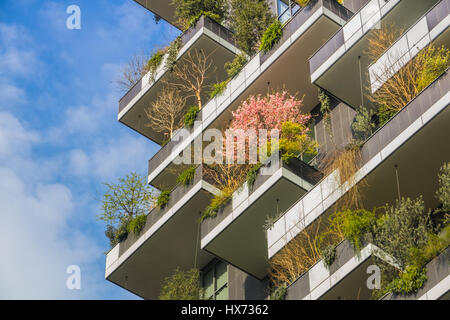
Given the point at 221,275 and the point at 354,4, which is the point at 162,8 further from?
the point at 221,275

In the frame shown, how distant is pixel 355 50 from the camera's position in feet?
79.4

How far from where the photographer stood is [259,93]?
27.4 meters

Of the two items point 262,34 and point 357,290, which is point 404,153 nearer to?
point 357,290

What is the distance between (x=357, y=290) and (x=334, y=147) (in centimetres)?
573

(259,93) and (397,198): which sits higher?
(259,93)

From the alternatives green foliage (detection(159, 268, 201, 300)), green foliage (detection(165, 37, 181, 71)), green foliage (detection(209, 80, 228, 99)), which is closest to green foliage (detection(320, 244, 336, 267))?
green foliage (detection(159, 268, 201, 300))

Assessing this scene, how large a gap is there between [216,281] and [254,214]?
14.8 feet

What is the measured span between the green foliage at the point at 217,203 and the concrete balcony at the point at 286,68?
138 inches

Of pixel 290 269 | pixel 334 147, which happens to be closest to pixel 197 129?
pixel 334 147

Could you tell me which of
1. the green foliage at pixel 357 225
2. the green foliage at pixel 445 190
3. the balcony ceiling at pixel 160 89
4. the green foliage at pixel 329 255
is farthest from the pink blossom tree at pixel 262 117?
the green foliage at pixel 445 190

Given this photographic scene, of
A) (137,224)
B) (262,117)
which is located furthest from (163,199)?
(262,117)

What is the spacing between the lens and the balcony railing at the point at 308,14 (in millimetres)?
26172

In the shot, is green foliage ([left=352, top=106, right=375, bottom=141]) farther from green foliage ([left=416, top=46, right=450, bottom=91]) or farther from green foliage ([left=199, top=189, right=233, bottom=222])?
green foliage ([left=199, top=189, right=233, bottom=222])
